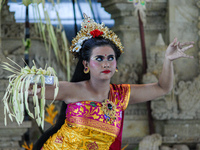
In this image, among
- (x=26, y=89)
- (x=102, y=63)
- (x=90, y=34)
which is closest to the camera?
(x=26, y=89)

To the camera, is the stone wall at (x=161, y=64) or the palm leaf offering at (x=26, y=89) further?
the stone wall at (x=161, y=64)

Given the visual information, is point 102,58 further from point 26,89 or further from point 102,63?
point 26,89

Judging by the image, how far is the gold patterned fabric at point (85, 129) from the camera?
231cm

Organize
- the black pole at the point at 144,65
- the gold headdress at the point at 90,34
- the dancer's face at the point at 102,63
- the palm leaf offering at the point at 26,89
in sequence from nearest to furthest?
the palm leaf offering at the point at 26,89, the dancer's face at the point at 102,63, the gold headdress at the point at 90,34, the black pole at the point at 144,65

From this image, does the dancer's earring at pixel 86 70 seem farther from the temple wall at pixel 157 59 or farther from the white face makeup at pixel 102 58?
the temple wall at pixel 157 59

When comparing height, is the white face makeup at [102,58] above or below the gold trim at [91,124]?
above

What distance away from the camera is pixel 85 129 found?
2303mm

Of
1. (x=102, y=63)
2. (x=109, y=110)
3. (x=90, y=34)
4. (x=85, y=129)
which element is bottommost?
(x=85, y=129)

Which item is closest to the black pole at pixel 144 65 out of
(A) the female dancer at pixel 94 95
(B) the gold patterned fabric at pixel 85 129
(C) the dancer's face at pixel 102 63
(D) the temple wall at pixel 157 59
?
(D) the temple wall at pixel 157 59

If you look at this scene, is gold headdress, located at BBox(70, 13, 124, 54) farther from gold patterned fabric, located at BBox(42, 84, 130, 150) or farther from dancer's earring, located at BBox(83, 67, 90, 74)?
gold patterned fabric, located at BBox(42, 84, 130, 150)

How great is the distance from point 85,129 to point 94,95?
0.73 ft

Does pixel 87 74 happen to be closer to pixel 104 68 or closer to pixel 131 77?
pixel 104 68

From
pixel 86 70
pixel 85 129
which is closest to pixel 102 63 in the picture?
pixel 86 70

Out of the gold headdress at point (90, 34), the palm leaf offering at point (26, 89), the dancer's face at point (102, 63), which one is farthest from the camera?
the gold headdress at point (90, 34)
